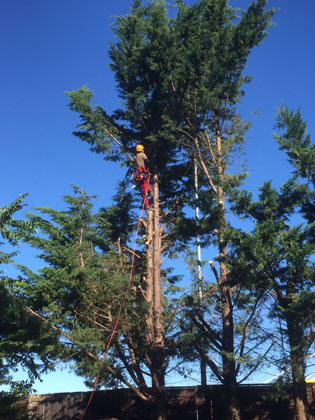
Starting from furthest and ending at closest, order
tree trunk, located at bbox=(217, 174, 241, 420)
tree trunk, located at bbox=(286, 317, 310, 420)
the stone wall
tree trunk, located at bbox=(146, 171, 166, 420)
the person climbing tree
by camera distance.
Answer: the person climbing tree < tree trunk, located at bbox=(146, 171, 166, 420) < the stone wall < tree trunk, located at bbox=(217, 174, 241, 420) < tree trunk, located at bbox=(286, 317, 310, 420)

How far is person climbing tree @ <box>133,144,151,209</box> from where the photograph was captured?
14.2 m

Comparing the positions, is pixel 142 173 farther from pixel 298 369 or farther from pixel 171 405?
pixel 298 369

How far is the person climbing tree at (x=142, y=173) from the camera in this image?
14180 millimetres

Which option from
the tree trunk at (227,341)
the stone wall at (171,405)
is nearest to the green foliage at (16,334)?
the stone wall at (171,405)

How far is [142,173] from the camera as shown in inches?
575

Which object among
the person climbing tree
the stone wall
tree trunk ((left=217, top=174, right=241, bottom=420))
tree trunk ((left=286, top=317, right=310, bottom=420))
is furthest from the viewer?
the person climbing tree

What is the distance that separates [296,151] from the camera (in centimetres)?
1109

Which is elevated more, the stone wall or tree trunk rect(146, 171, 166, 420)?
tree trunk rect(146, 171, 166, 420)

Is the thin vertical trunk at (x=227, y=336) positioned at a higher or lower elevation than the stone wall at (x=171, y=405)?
higher

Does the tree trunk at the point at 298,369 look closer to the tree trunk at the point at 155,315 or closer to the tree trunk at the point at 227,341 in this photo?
the tree trunk at the point at 227,341

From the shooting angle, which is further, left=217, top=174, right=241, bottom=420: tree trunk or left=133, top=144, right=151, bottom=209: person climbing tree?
left=133, top=144, right=151, bottom=209: person climbing tree

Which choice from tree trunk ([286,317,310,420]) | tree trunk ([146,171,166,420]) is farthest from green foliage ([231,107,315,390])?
tree trunk ([146,171,166,420])

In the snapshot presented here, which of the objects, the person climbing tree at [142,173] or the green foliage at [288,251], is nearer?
the green foliage at [288,251]

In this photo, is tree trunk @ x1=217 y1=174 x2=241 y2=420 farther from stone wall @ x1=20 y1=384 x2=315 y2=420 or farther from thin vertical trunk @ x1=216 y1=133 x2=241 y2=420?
stone wall @ x1=20 y1=384 x2=315 y2=420
